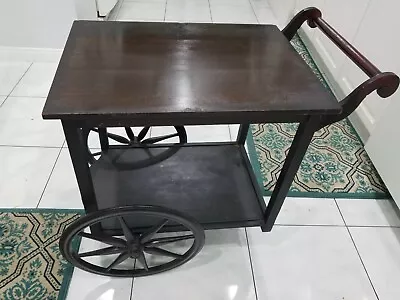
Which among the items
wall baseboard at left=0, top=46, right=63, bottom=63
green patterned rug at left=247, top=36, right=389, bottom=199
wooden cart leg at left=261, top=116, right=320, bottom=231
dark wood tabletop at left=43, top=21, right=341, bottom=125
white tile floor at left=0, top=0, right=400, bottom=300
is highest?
dark wood tabletop at left=43, top=21, right=341, bottom=125

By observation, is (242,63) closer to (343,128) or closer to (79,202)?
(79,202)

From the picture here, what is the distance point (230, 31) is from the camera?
39.5 inches

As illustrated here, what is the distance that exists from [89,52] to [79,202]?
644 mm

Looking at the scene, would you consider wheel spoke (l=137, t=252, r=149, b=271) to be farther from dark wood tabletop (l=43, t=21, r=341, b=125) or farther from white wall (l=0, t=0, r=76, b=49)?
white wall (l=0, t=0, r=76, b=49)

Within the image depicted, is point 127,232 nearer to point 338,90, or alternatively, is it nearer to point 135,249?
point 135,249

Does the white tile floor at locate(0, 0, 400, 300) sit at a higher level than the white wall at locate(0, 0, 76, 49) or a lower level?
lower

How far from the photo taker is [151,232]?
93cm

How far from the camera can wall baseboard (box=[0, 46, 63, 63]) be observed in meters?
1.98

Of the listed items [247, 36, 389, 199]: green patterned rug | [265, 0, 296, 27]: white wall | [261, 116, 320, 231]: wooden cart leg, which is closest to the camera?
[261, 116, 320, 231]: wooden cart leg

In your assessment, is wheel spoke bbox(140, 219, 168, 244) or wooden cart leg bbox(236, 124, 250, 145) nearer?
wheel spoke bbox(140, 219, 168, 244)

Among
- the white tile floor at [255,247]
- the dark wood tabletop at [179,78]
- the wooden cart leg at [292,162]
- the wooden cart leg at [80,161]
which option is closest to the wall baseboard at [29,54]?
the white tile floor at [255,247]

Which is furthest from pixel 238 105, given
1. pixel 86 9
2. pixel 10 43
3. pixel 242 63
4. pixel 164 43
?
pixel 10 43

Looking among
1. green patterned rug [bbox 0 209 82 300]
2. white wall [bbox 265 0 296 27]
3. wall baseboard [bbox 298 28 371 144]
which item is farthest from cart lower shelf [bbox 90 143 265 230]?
white wall [bbox 265 0 296 27]

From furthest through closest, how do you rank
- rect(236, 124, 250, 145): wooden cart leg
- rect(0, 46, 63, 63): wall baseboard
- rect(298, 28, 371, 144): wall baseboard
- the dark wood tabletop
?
rect(0, 46, 63, 63): wall baseboard, rect(298, 28, 371, 144): wall baseboard, rect(236, 124, 250, 145): wooden cart leg, the dark wood tabletop
